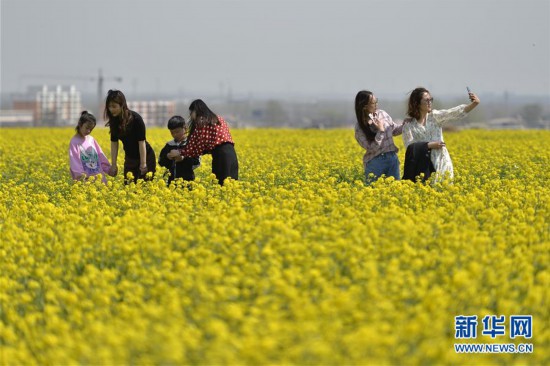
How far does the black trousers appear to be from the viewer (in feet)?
30.5

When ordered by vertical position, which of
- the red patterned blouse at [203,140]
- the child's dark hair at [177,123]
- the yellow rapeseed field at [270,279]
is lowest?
the yellow rapeseed field at [270,279]

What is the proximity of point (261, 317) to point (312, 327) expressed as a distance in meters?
0.52

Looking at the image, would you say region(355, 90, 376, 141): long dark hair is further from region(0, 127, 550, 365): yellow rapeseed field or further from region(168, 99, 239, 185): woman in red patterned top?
region(0, 127, 550, 365): yellow rapeseed field

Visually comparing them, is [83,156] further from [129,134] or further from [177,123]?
[177,123]

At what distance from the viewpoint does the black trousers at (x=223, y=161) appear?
9.30 metres

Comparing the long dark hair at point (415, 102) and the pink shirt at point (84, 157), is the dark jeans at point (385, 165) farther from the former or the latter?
the pink shirt at point (84, 157)

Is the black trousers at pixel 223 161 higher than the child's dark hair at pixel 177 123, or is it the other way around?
the child's dark hair at pixel 177 123

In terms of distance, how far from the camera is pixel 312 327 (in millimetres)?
3912

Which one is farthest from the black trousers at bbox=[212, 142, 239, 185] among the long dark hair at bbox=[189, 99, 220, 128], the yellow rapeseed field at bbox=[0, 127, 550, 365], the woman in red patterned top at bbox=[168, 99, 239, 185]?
the yellow rapeseed field at bbox=[0, 127, 550, 365]

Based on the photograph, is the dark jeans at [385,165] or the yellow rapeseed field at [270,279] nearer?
the yellow rapeseed field at [270,279]

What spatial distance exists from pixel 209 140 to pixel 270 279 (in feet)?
15.2

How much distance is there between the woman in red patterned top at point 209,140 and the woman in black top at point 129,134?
21.5 inches

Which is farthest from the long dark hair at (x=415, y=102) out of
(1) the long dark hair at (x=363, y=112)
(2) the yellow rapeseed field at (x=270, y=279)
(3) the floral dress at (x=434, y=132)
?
(2) the yellow rapeseed field at (x=270, y=279)

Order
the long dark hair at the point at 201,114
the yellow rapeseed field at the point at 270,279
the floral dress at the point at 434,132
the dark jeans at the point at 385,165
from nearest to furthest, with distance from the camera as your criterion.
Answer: the yellow rapeseed field at the point at 270,279, the long dark hair at the point at 201,114, the floral dress at the point at 434,132, the dark jeans at the point at 385,165
